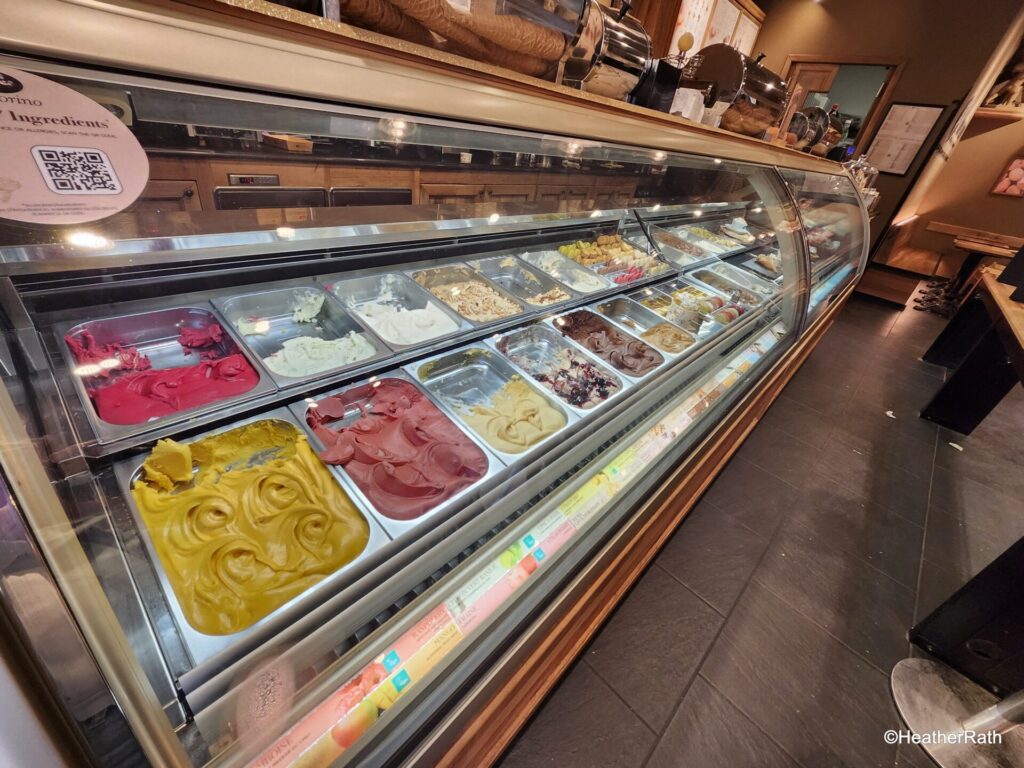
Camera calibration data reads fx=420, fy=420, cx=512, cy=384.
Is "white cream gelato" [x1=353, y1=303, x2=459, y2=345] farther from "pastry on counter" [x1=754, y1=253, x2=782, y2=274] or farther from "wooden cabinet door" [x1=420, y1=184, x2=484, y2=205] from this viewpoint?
"pastry on counter" [x1=754, y1=253, x2=782, y2=274]

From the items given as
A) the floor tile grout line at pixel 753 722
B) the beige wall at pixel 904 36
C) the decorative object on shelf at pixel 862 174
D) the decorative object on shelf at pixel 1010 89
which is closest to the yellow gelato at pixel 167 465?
the floor tile grout line at pixel 753 722

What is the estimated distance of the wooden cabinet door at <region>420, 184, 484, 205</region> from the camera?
5.94 ft

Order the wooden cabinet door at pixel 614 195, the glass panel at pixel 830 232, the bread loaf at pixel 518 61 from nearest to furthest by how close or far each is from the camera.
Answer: the bread loaf at pixel 518 61
the wooden cabinet door at pixel 614 195
the glass panel at pixel 830 232

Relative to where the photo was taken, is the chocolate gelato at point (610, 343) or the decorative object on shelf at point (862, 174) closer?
the chocolate gelato at point (610, 343)

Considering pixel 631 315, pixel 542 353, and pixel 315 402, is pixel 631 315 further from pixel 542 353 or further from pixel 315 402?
pixel 315 402

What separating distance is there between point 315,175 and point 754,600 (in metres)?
2.89

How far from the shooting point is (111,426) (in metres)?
1.05

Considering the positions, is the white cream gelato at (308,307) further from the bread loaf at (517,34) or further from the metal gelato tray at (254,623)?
the bread loaf at (517,34)

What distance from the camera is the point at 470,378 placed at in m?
1.86

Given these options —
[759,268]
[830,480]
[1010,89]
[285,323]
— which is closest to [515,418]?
[285,323]

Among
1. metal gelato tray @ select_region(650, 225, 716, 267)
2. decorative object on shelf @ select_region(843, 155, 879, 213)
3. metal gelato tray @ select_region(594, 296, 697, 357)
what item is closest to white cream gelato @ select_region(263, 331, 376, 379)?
metal gelato tray @ select_region(594, 296, 697, 357)

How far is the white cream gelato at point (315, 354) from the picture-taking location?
1435 millimetres

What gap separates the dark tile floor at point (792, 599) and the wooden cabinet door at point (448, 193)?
2.20 metres

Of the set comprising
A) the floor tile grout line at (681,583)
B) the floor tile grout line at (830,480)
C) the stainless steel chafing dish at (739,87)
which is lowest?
the floor tile grout line at (681,583)
